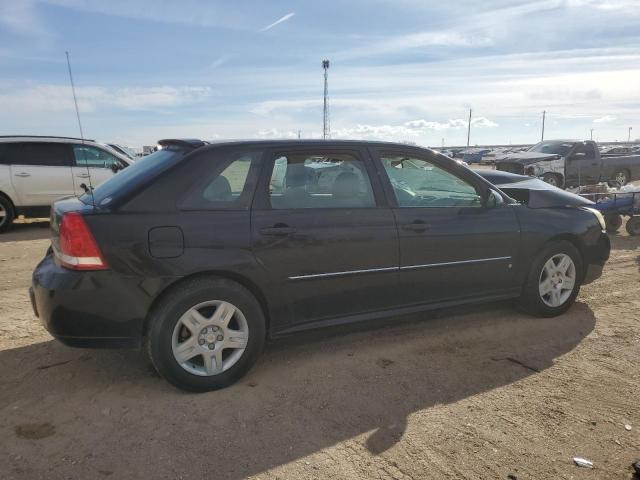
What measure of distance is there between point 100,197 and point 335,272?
1.70 metres

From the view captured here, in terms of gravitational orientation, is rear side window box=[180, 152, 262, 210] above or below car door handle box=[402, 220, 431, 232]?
above

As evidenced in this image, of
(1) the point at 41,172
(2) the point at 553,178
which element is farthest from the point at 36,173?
(2) the point at 553,178

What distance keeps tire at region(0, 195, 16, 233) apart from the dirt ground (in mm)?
6339

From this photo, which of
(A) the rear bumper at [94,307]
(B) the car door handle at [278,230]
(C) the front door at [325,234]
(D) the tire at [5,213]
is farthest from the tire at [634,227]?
(D) the tire at [5,213]

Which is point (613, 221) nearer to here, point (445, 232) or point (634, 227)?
point (634, 227)

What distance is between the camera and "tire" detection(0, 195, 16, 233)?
10070mm

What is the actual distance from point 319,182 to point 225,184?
722 millimetres

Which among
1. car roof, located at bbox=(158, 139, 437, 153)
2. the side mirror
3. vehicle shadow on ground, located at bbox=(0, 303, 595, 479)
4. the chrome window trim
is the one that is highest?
car roof, located at bbox=(158, 139, 437, 153)

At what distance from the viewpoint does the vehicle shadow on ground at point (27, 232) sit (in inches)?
372

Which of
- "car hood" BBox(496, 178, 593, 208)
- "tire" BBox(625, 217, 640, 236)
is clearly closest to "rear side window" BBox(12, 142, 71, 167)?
"car hood" BBox(496, 178, 593, 208)

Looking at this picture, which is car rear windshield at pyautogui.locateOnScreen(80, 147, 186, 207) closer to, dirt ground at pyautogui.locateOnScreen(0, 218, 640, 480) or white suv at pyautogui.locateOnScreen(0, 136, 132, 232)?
dirt ground at pyautogui.locateOnScreen(0, 218, 640, 480)

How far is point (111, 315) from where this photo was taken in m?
3.21

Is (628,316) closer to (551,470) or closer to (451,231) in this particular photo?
(451,231)

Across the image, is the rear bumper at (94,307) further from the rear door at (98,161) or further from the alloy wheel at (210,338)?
the rear door at (98,161)
